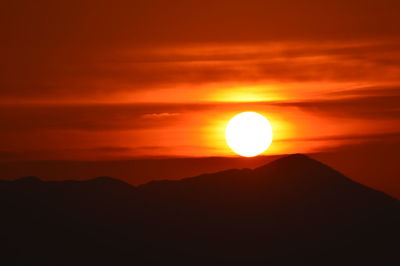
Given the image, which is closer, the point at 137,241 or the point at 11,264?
the point at 11,264

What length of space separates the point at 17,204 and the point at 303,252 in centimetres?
4582

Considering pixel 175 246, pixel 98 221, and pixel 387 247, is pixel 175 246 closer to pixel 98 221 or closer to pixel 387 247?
pixel 98 221

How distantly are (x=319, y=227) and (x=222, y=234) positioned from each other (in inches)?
623

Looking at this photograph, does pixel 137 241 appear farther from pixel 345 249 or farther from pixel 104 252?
pixel 345 249

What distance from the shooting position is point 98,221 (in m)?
198

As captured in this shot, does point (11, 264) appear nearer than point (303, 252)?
Yes

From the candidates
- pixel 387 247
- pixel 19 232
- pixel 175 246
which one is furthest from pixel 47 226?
pixel 387 247

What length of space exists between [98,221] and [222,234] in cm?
2022

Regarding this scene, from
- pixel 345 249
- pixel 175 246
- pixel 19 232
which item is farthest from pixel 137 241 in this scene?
pixel 345 249

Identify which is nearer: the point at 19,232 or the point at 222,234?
the point at 19,232

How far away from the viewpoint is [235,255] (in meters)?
194

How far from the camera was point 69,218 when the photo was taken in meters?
197

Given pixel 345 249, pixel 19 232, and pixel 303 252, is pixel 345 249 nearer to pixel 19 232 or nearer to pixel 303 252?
pixel 303 252

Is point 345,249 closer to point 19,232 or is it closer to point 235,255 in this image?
point 235,255
